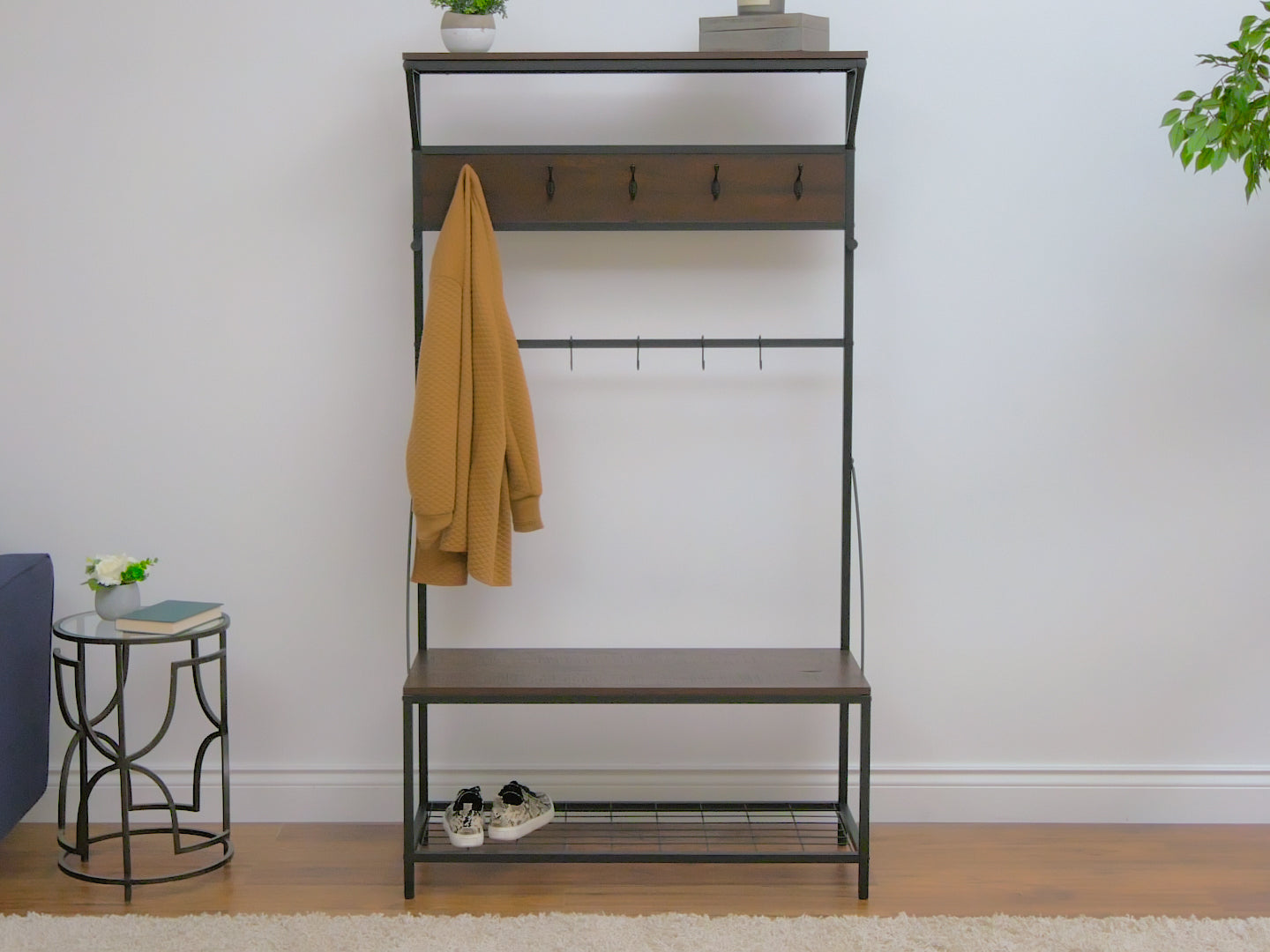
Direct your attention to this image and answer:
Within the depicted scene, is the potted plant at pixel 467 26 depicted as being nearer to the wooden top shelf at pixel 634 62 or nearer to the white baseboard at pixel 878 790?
the wooden top shelf at pixel 634 62

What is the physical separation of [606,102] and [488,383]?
77 cm

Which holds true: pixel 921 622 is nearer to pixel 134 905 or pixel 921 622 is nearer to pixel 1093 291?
pixel 1093 291

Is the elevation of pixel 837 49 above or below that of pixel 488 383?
above

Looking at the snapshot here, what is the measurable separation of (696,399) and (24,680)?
1.58 meters

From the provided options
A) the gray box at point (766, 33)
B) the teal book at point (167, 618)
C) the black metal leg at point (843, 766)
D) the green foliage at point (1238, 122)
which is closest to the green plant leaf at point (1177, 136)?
the green foliage at point (1238, 122)

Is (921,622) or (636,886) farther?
(921,622)

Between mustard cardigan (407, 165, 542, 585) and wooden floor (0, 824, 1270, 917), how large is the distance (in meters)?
0.67

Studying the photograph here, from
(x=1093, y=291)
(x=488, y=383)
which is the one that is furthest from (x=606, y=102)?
(x=1093, y=291)

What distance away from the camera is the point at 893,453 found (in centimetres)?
282

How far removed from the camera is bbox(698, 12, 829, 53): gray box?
2.48 m

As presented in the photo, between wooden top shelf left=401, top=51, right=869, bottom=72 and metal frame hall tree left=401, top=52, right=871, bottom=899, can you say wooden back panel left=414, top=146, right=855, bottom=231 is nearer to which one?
metal frame hall tree left=401, top=52, right=871, bottom=899

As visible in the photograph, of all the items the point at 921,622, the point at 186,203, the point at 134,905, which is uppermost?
the point at 186,203

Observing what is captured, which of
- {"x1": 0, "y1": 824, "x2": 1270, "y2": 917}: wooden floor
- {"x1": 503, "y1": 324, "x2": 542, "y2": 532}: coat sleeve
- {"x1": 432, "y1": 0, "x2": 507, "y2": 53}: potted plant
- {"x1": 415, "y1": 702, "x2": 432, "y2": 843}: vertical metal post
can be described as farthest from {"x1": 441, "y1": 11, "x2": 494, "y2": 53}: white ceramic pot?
{"x1": 0, "y1": 824, "x2": 1270, "y2": 917}: wooden floor

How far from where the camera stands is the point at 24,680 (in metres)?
2.50
